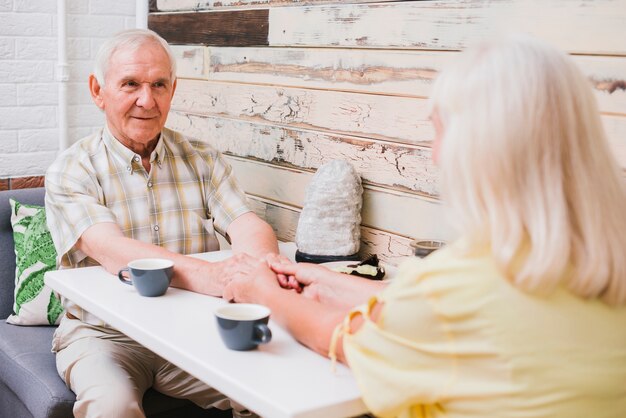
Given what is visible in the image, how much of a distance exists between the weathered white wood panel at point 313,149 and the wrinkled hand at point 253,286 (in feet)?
2.06

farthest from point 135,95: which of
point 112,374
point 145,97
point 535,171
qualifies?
point 535,171

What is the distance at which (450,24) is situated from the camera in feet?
6.74

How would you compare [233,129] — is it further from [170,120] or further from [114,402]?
[114,402]

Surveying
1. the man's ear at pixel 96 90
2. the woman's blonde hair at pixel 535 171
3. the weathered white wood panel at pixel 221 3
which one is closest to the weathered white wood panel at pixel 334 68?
the weathered white wood panel at pixel 221 3

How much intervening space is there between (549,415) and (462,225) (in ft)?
0.98

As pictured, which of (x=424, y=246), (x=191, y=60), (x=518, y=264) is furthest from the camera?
(x=191, y=60)

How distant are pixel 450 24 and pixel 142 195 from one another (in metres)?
0.98

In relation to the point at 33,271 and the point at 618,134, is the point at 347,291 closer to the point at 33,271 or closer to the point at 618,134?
the point at 618,134

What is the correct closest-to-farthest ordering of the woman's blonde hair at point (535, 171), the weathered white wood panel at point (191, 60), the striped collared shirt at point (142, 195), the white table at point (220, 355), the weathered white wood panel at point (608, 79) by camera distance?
the woman's blonde hair at point (535, 171) < the white table at point (220, 355) < the weathered white wood panel at point (608, 79) < the striped collared shirt at point (142, 195) < the weathered white wood panel at point (191, 60)

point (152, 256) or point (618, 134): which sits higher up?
point (618, 134)

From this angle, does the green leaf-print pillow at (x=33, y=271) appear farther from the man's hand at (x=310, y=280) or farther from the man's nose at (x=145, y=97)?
the man's hand at (x=310, y=280)

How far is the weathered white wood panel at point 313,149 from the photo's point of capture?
7.20 feet

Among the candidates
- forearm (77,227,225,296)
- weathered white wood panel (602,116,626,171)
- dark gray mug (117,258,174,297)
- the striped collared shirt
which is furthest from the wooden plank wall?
dark gray mug (117,258,174,297)

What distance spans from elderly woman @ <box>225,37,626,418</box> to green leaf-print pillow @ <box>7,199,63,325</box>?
1.50 metres
